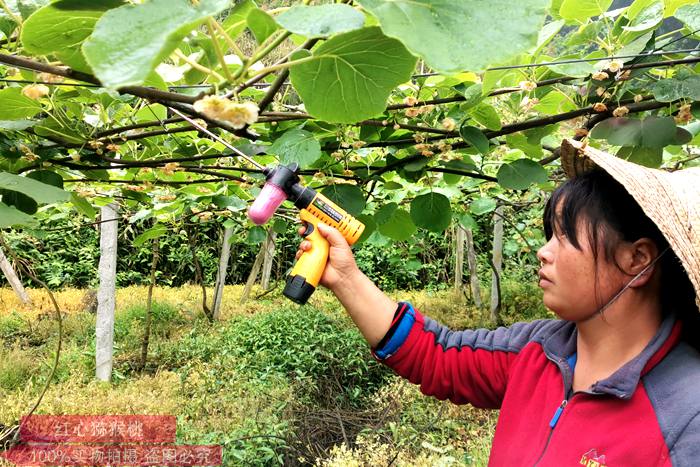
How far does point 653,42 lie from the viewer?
717 millimetres

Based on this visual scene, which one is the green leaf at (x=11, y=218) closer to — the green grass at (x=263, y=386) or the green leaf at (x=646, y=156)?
the green leaf at (x=646, y=156)

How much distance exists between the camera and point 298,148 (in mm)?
817

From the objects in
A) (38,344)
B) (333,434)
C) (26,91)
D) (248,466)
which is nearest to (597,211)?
(26,91)

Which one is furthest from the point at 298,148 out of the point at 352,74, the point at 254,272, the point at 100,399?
the point at 254,272

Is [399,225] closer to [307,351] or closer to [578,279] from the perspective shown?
[578,279]

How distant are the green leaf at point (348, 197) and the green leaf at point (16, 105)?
0.50m

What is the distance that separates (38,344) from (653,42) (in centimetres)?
524

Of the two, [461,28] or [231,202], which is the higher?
[461,28]

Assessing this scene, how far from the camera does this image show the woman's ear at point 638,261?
27.5 inches

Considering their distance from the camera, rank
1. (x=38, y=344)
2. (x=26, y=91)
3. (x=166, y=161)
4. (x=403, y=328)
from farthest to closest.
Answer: (x=38, y=344) < (x=166, y=161) < (x=403, y=328) < (x=26, y=91)

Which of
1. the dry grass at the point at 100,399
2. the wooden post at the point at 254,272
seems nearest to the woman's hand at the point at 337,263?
the dry grass at the point at 100,399

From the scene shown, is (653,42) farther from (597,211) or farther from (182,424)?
(182,424)

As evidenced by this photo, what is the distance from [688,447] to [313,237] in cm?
60

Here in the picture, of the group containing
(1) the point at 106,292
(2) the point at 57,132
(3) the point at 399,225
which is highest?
(2) the point at 57,132
